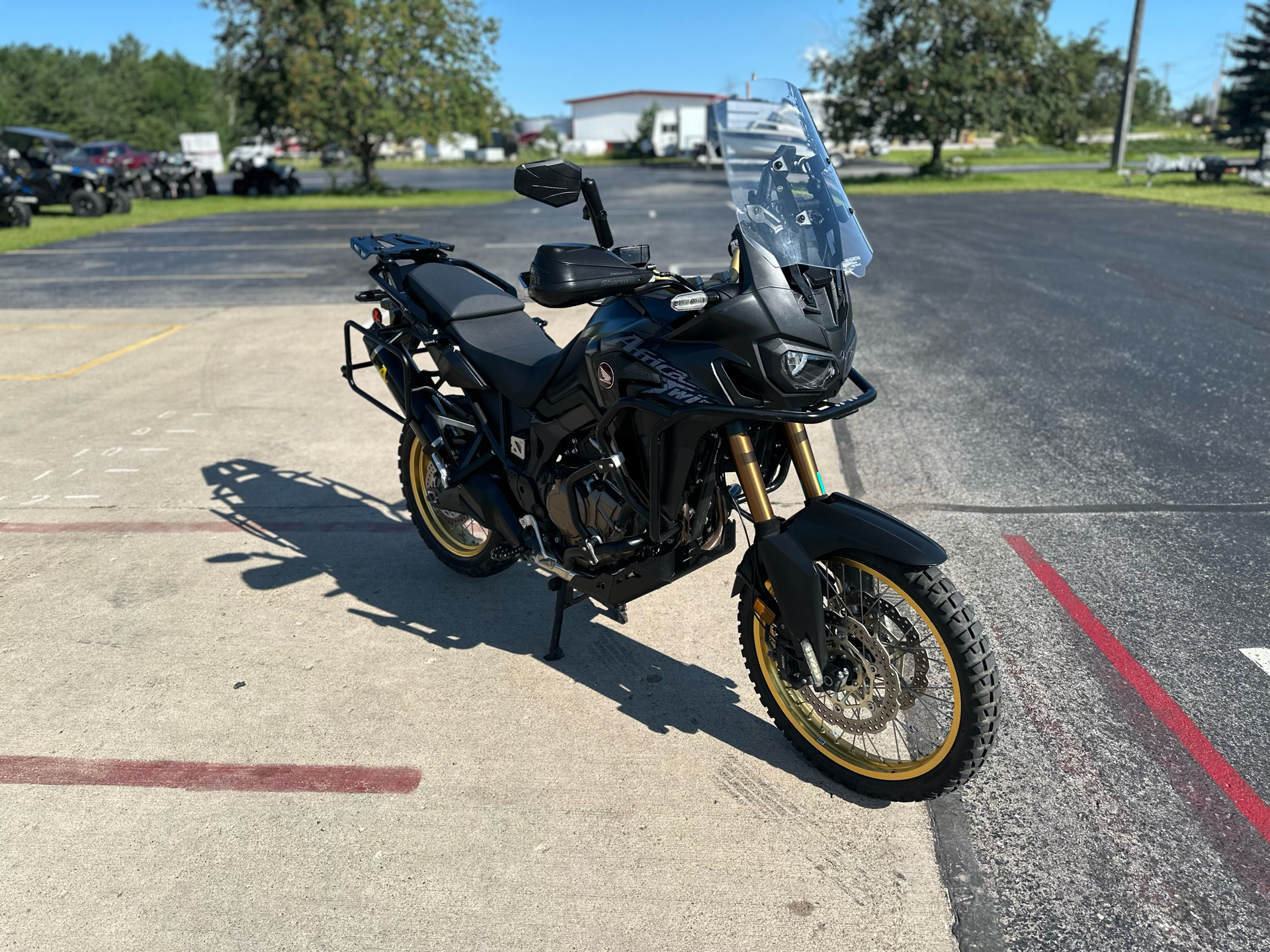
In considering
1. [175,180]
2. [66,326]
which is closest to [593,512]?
[66,326]

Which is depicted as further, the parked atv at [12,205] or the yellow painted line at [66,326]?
the parked atv at [12,205]

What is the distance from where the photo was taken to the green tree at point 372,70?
29031 mm

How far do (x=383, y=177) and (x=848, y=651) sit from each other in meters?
46.8

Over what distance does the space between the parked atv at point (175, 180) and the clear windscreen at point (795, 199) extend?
31.5 m

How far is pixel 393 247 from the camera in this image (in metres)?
4.46

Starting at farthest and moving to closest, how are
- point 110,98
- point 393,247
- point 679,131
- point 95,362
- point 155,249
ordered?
point 110,98
point 679,131
point 155,249
point 95,362
point 393,247

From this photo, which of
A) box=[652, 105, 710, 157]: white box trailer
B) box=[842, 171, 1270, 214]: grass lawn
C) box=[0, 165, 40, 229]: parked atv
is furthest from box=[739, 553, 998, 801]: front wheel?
box=[652, 105, 710, 157]: white box trailer

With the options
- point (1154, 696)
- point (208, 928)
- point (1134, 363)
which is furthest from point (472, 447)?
point (1134, 363)

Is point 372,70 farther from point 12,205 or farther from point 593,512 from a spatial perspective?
point 593,512

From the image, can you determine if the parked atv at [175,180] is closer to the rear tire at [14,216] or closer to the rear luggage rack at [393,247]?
the rear tire at [14,216]

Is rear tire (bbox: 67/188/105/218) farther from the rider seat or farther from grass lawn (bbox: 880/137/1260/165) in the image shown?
grass lawn (bbox: 880/137/1260/165)

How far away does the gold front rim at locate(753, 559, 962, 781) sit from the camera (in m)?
2.84

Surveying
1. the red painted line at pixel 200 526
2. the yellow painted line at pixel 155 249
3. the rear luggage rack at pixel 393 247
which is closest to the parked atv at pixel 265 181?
the yellow painted line at pixel 155 249

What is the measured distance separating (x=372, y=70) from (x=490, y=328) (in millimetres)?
29159
